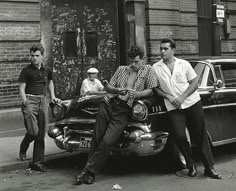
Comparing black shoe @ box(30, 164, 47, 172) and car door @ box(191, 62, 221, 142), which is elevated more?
car door @ box(191, 62, 221, 142)

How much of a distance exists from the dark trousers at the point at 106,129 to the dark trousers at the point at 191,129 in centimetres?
67

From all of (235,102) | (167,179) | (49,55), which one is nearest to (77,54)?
(49,55)

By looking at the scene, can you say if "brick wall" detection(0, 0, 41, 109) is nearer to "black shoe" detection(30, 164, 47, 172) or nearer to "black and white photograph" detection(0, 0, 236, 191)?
"black and white photograph" detection(0, 0, 236, 191)

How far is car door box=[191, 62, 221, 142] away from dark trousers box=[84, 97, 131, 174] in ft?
4.51

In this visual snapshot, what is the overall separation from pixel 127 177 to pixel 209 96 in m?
1.84

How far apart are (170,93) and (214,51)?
573cm

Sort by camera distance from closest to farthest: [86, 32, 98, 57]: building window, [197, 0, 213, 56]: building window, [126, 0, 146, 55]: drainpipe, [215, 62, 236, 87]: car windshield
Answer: [215, 62, 236, 87]: car windshield → [86, 32, 98, 57]: building window → [126, 0, 146, 55]: drainpipe → [197, 0, 213, 56]: building window

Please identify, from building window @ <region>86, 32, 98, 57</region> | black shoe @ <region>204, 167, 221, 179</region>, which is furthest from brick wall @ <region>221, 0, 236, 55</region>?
black shoe @ <region>204, 167, 221, 179</region>

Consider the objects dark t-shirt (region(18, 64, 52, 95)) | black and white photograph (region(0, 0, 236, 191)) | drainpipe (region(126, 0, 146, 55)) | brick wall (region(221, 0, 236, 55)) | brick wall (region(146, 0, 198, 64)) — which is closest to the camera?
black and white photograph (region(0, 0, 236, 191))

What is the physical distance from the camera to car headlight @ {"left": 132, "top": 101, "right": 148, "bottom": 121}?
6359mm

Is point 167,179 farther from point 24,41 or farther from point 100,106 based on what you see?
point 24,41

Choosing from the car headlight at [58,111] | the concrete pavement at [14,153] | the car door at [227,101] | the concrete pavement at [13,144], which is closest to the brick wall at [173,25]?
the concrete pavement at [13,144]

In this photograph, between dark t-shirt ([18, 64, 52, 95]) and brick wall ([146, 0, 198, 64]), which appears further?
brick wall ([146, 0, 198, 64])

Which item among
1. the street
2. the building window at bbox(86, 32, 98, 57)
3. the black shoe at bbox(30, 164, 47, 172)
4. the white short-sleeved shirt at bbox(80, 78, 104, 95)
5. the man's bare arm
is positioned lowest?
the street
